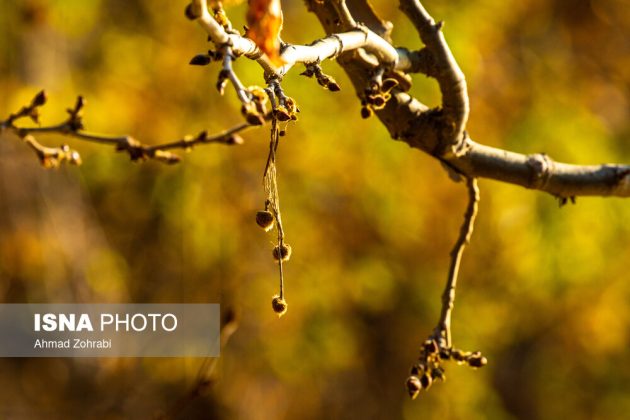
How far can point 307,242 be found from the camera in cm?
777

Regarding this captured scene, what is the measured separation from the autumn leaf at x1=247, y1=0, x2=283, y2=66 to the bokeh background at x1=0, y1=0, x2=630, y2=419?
6.05 meters

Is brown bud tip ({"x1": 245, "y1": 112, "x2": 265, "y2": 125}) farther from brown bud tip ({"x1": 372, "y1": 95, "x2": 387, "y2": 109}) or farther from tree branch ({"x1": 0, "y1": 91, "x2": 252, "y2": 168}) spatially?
brown bud tip ({"x1": 372, "y1": 95, "x2": 387, "y2": 109})

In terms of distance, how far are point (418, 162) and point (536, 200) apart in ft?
4.04

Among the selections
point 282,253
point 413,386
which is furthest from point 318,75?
point 413,386

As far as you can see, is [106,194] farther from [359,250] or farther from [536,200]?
[536,200]

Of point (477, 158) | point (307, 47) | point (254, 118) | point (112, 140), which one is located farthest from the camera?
point (477, 158)

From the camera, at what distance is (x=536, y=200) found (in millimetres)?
7082

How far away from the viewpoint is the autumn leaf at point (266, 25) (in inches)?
41.4

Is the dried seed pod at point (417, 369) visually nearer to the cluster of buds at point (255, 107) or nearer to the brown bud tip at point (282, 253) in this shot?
the brown bud tip at point (282, 253)

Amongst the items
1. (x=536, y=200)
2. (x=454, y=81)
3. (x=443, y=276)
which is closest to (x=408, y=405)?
(x=443, y=276)

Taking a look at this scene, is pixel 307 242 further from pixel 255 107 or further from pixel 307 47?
pixel 255 107
